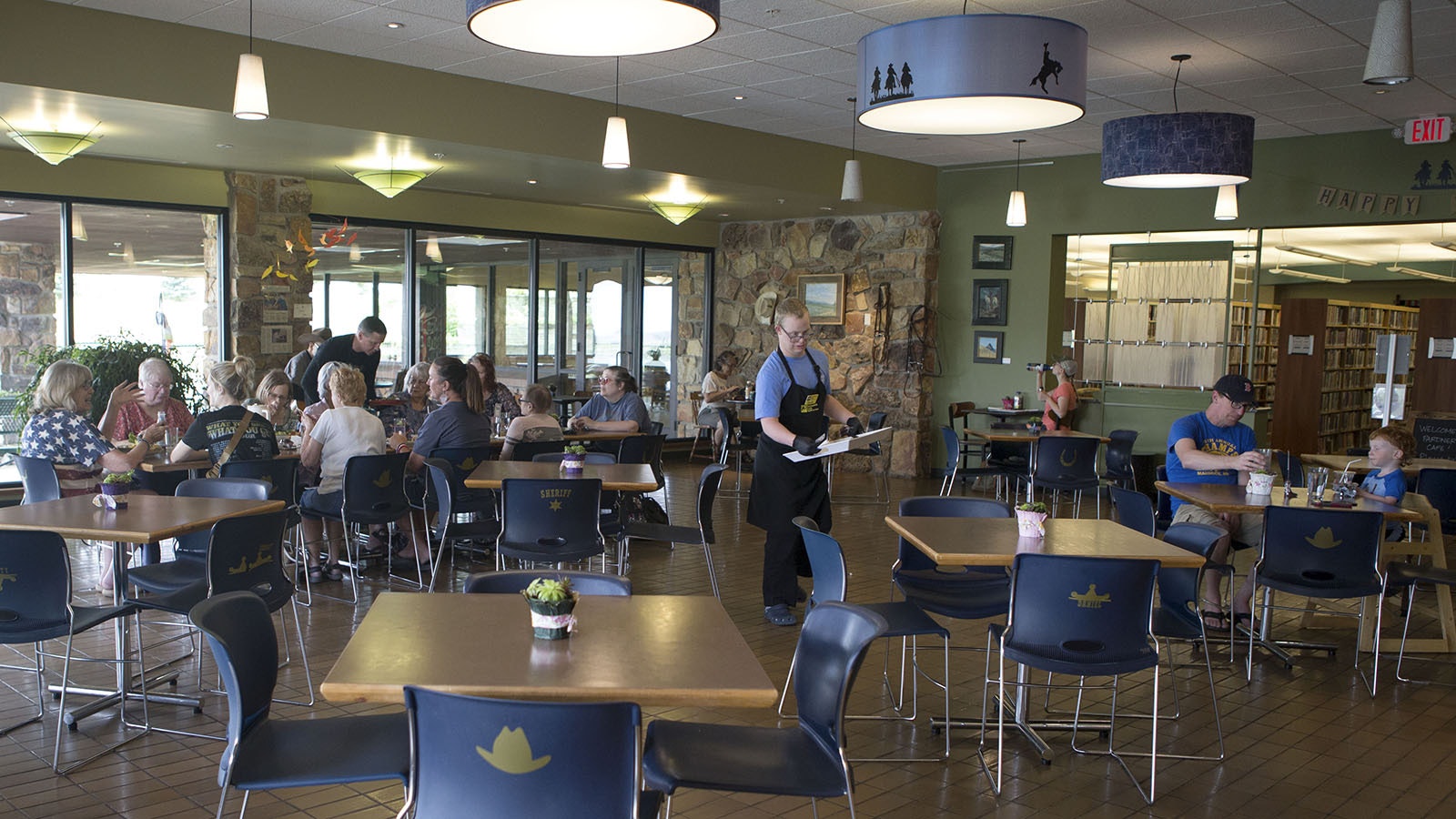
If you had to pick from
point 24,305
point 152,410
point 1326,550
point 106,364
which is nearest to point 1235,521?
point 1326,550

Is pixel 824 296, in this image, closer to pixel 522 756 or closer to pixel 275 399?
pixel 275 399

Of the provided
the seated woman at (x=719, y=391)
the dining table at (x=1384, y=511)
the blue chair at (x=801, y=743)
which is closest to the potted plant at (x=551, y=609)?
the blue chair at (x=801, y=743)

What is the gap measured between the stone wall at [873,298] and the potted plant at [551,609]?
9898 mm

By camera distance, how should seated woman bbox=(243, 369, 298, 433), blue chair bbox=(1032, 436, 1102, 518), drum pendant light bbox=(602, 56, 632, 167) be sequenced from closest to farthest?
drum pendant light bbox=(602, 56, 632, 167) < seated woman bbox=(243, 369, 298, 433) < blue chair bbox=(1032, 436, 1102, 518)

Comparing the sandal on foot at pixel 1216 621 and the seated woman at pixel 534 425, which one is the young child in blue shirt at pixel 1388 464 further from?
the seated woman at pixel 534 425

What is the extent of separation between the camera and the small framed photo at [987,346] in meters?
12.9

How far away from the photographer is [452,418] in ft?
22.9

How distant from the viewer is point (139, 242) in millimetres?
10617

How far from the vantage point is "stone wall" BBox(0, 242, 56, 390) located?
9.79 m

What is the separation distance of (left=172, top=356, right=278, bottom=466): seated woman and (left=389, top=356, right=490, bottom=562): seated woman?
33.8 inches

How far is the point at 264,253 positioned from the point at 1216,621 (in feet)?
28.0

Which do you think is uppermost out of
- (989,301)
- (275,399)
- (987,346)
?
(989,301)

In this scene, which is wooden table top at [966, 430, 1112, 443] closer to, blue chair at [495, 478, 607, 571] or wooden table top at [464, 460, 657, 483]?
wooden table top at [464, 460, 657, 483]

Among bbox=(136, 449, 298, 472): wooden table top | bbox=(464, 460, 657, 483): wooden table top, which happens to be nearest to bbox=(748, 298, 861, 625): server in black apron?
bbox=(464, 460, 657, 483): wooden table top
